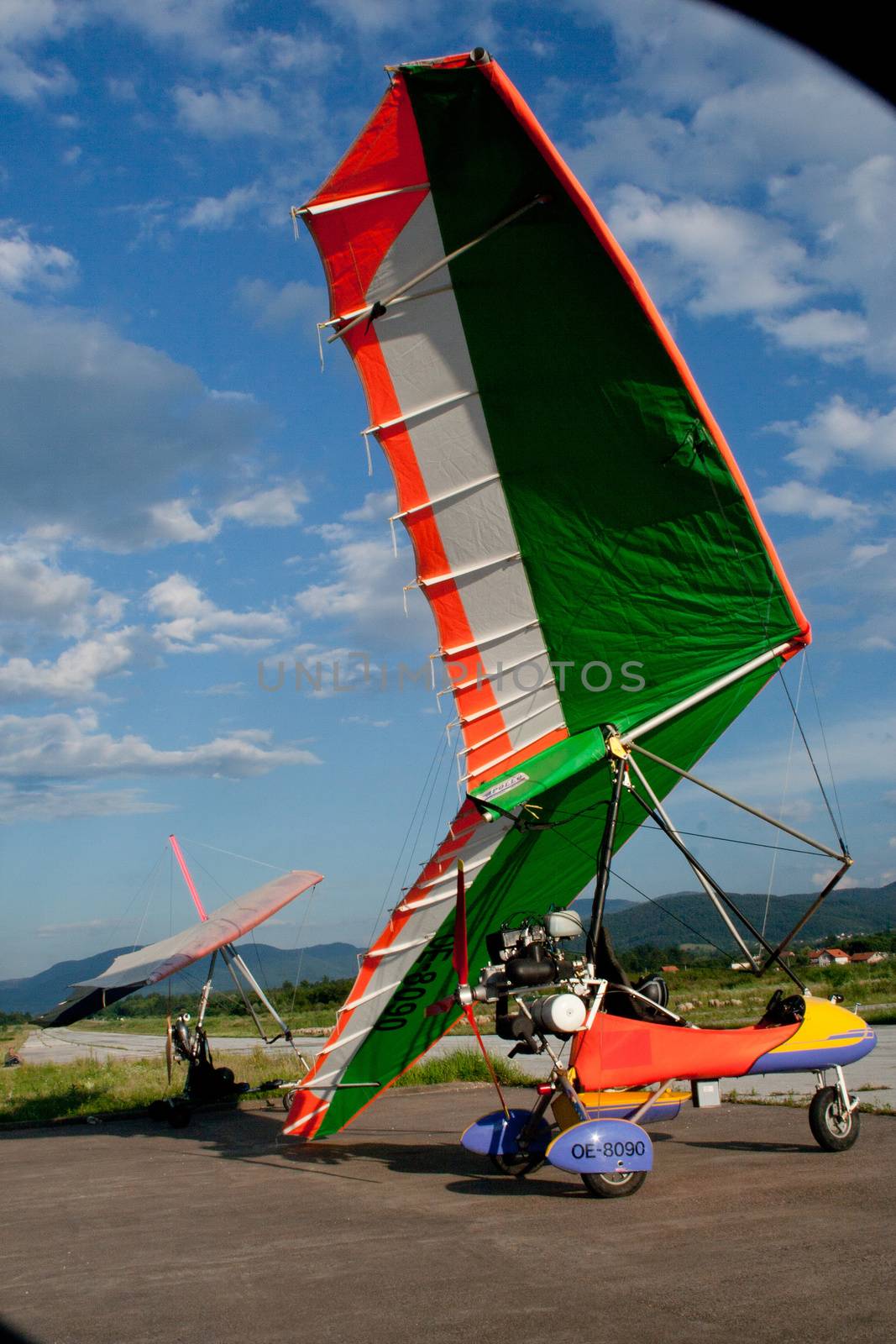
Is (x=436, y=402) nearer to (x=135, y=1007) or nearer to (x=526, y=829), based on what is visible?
(x=526, y=829)

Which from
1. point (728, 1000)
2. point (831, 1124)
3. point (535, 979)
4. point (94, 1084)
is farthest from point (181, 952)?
point (728, 1000)

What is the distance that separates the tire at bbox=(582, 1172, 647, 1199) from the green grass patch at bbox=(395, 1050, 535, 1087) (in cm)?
744

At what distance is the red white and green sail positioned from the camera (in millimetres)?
7324

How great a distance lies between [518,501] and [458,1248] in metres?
5.55

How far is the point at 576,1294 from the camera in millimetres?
4695

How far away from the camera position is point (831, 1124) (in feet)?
26.0

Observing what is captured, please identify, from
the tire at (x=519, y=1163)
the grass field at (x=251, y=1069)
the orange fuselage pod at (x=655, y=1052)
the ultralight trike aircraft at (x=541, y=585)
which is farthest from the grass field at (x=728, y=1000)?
the orange fuselage pod at (x=655, y=1052)

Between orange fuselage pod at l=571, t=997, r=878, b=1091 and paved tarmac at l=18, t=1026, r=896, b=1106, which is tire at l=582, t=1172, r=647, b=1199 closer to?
orange fuselage pod at l=571, t=997, r=878, b=1091

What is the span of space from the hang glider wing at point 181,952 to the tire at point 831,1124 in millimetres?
7799

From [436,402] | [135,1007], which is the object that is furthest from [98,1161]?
[135,1007]

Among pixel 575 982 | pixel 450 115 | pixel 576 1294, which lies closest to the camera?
pixel 576 1294

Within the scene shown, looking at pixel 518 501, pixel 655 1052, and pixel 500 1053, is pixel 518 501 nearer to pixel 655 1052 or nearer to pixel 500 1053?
pixel 655 1052

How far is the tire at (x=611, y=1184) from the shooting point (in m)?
6.78

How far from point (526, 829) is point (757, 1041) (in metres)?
2.42
